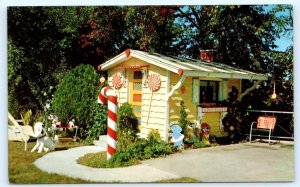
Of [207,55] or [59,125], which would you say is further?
[207,55]

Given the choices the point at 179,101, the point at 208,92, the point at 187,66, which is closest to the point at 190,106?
the point at 179,101

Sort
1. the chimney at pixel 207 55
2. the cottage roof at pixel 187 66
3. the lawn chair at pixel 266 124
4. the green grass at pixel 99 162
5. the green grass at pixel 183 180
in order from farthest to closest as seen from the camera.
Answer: the chimney at pixel 207 55 → the lawn chair at pixel 266 124 → the cottage roof at pixel 187 66 → the green grass at pixel 99 162 → the green grass at pixel 183 180

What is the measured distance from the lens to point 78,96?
28.9 feet

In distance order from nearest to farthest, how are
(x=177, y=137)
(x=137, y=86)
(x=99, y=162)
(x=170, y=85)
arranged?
(x=99, y=162)
(x=177, y=137)
(x=170, y=85)
(x=137, y=86)

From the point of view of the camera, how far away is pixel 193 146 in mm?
8375

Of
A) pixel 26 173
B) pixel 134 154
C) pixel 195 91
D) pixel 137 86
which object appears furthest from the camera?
pixel 137 86

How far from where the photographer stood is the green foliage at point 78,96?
840 cm

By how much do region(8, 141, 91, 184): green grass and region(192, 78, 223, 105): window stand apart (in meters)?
3.00

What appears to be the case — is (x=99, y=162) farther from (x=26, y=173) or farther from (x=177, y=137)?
(x=177, y=137)

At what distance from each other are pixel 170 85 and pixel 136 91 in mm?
786

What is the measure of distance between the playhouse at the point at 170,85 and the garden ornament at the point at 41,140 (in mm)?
1621

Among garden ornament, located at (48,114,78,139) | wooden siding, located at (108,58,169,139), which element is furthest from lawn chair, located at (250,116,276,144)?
garden ornament, located at (48,114,78,139)

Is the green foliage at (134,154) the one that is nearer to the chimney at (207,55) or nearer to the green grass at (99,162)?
the green grass at (99,162)

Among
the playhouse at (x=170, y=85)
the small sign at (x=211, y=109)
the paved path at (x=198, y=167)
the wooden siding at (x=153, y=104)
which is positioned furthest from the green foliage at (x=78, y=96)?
the small sign at (x=211, y=109)
